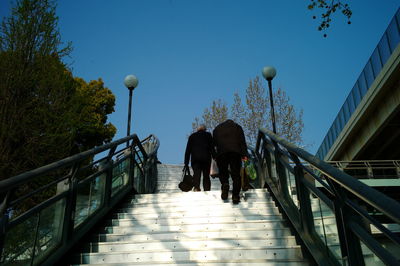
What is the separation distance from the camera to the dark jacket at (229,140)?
5.70 meters

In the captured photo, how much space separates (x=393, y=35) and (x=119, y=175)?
14529mm

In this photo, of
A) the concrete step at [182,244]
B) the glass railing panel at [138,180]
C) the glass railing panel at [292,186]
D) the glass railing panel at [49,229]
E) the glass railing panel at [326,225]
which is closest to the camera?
the glass railing panel at [326,225]

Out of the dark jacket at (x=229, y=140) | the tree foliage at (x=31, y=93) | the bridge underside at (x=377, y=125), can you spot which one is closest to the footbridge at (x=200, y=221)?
the dark jacket at (x=229, y=140)

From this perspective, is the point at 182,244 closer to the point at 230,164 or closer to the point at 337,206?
the point at 230,164

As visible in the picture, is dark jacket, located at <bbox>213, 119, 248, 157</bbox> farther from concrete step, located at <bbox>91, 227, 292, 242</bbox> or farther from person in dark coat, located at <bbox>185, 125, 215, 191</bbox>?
concrete step, located at <bbox>91, 227, 292, 242</bbox>

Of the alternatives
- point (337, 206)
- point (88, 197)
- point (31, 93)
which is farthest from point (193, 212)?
point (31, 93)

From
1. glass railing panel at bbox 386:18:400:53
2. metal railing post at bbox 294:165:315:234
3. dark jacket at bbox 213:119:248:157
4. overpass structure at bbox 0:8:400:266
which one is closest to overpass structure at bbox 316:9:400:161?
glass railing panel at bbox 386:18:400:53

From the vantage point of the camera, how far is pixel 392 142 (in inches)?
869

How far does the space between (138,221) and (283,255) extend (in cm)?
223

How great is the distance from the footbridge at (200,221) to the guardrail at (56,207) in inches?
0.4

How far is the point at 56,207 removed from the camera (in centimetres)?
378

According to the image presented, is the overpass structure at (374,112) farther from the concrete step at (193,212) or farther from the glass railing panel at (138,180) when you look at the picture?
the concrete step at (193,212)

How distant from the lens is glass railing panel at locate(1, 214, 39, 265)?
112 inches

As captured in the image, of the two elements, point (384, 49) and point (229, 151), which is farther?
point (384, 49)
